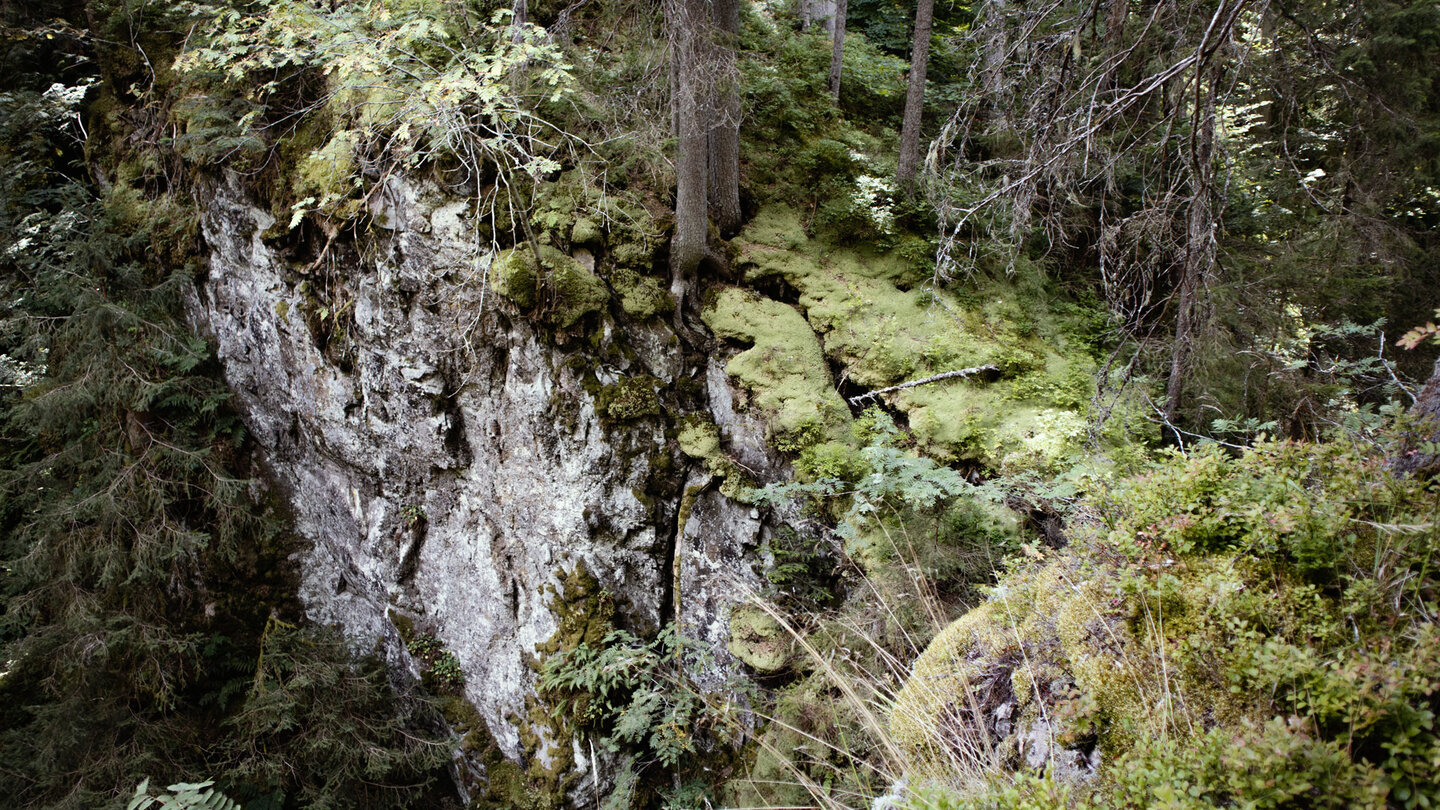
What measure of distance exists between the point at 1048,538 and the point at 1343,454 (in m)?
2.42

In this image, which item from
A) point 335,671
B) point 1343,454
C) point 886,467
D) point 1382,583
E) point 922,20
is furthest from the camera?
point 922,20

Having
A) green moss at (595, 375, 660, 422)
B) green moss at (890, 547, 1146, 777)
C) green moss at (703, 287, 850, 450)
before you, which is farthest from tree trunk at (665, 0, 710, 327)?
green moss at (890, 547, 1146, 777)

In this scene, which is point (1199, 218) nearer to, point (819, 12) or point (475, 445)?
point (475, 445)

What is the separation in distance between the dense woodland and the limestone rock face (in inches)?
9.8

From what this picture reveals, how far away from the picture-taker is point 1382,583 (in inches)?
61.5

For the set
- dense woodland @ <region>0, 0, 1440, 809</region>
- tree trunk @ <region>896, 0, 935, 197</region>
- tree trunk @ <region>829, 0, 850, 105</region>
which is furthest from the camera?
tree trunk @ <region>829, 0, 850, 105</region>

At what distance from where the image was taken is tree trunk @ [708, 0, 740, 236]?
16.0 feet

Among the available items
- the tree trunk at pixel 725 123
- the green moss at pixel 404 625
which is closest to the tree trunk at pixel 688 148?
the tree trunk at pixel 725 123

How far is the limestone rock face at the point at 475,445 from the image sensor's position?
5.39m

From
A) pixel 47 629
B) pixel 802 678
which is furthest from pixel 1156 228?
pixel 47 629

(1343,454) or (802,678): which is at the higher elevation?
(1343,454)

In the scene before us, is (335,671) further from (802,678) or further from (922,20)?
(922,20)

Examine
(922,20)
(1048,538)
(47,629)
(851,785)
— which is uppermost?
(922,20)

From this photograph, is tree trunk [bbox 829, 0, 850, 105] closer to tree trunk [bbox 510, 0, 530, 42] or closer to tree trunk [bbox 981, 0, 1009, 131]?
tree trunk [bbox 981, 0, 1009, 131]
